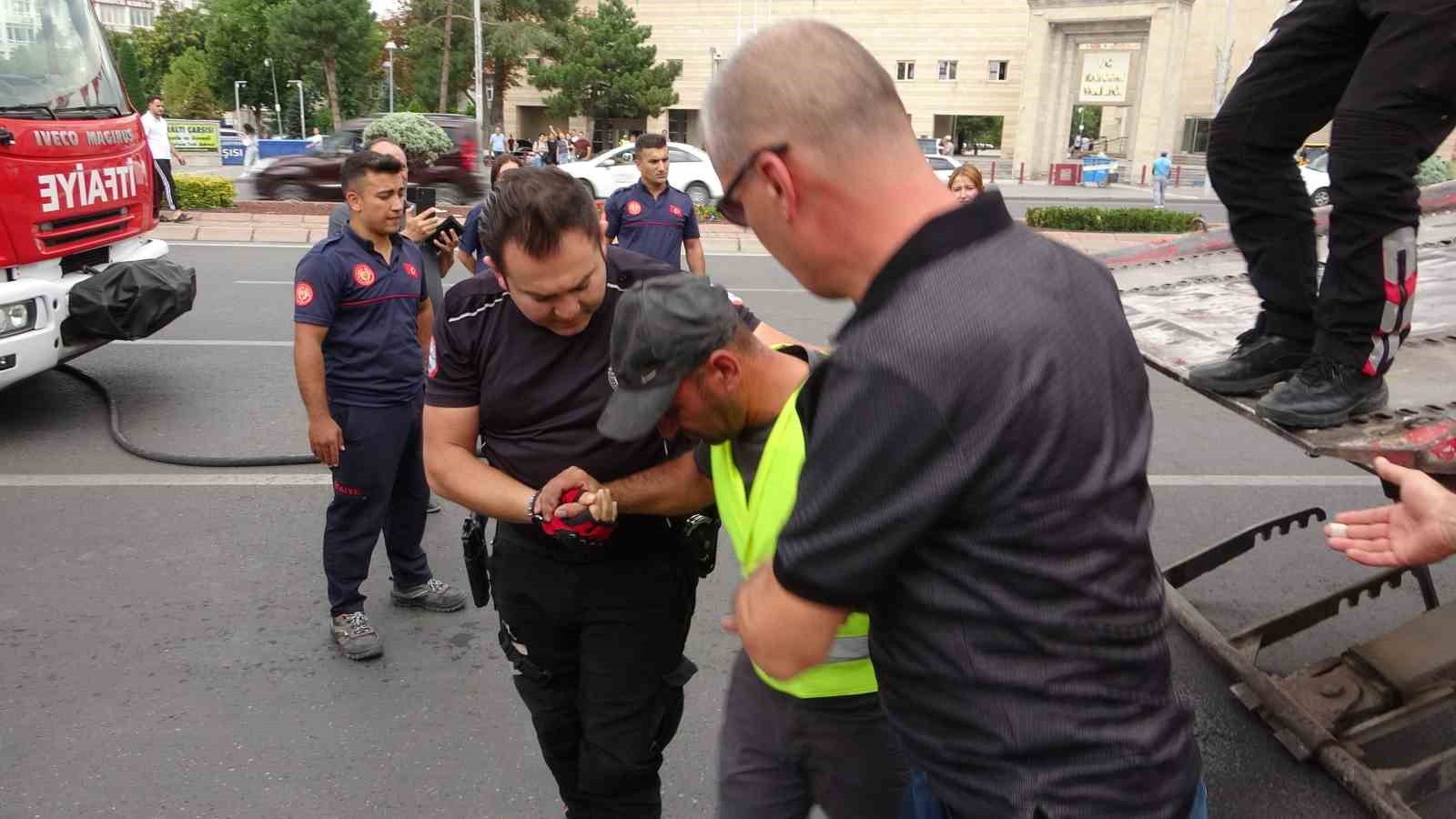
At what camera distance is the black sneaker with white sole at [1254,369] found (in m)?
2.62

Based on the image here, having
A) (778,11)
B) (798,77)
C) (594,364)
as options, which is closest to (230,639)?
(594,364)

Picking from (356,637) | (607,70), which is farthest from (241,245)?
(607,70)

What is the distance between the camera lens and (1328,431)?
7.55 feet

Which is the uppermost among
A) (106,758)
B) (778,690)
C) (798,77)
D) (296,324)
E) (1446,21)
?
(1446,21)

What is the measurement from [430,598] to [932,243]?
3468 mm

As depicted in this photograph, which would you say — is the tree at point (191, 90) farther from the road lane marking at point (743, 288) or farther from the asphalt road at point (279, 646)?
the asphalt road at point (279, 646)

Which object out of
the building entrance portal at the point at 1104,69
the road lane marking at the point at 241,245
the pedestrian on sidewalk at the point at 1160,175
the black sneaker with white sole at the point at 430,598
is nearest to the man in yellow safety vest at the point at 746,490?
the black sneaker with white sole at the point at 430,598

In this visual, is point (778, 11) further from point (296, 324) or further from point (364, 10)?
point (296, 324)

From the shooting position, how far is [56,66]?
20.3 ft

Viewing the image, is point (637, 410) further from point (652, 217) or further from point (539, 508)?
point (652, 217)

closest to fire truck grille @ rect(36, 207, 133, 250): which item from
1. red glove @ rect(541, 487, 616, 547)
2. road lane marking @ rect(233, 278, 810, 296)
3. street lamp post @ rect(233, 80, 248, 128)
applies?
road lane marking @ rect(233, 278, 810, 296)

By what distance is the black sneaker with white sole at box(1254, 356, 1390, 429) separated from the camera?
7.63 ft

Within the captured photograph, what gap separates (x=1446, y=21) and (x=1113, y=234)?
14957 mm

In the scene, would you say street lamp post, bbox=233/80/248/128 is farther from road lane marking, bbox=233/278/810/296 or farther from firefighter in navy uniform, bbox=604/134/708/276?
firefighter in navy uniform, bbox=604/134/708/276
